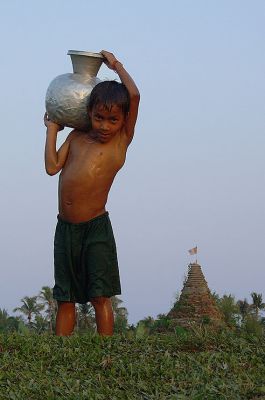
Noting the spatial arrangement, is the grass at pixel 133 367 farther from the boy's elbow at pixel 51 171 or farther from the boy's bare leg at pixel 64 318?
the boy's elbow at pixel 51 171

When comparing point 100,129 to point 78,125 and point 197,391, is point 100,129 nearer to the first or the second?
point 78,125

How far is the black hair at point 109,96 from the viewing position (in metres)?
6.10

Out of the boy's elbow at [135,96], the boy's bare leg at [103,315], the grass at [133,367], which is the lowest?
the grass at [133,367]

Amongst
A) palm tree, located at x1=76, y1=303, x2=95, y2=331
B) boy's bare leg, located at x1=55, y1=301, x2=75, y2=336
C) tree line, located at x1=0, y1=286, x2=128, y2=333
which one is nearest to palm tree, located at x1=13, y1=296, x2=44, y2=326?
tree line, located at x1=0, y1=286, x2=128, y2=333

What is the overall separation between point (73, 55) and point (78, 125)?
530mm

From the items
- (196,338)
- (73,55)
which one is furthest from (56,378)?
(73,55)

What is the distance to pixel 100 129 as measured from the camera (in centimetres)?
619

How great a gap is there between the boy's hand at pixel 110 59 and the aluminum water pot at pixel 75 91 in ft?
0.11

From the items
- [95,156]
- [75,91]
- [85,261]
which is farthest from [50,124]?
[85,261]

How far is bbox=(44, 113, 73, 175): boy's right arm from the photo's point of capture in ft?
20.7

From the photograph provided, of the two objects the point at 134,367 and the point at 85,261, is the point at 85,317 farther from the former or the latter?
the point at 134,367

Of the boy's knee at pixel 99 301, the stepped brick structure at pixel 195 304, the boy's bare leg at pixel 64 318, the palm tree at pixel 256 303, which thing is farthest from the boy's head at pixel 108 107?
the palm tree at pixel 256 303

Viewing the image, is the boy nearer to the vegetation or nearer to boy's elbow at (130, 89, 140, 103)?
boy's elbow at (130, 89, 140, 103)

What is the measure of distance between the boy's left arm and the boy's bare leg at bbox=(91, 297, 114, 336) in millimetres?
1193
